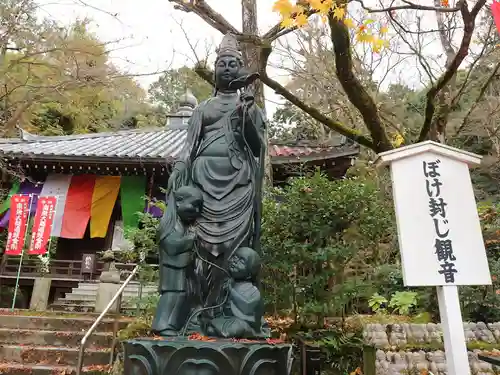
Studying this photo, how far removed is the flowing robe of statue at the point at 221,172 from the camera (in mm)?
3303

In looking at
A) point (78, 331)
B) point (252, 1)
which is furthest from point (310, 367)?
point (252, 1)

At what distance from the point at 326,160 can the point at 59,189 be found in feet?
23.6

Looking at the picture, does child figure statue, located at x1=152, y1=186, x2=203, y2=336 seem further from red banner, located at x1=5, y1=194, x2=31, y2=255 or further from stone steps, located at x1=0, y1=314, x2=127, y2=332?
red banner, located at x1=5, y1=194, x2=31, y2=255

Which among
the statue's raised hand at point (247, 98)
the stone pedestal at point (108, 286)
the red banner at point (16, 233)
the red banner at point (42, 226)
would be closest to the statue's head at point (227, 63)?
the statue's raised hand at point (247, 98)

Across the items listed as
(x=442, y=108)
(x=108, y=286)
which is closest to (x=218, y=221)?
(x=442, y=108)

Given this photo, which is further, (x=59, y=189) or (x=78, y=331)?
(x=59, y=189)

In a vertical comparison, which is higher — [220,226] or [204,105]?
[204,105]

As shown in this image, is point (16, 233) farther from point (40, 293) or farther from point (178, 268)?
point (178, 268)

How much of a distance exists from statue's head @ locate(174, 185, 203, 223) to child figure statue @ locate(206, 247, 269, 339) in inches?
17.5

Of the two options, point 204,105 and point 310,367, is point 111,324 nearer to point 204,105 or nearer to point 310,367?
point 310,367

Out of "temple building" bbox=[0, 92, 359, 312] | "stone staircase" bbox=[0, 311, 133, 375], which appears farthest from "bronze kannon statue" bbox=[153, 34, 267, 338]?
"temple building" bbox=[0, 92, 359, 312]

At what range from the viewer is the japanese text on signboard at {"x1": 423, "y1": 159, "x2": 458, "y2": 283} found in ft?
11.6

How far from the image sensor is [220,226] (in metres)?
3.34

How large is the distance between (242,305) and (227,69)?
2.08 metres
